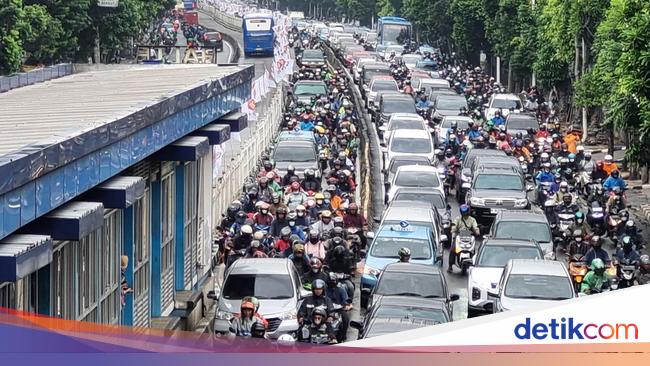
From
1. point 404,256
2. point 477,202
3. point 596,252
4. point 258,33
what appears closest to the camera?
point 404,256

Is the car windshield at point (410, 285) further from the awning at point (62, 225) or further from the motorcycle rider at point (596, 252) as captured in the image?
the awning at point (62, 225)

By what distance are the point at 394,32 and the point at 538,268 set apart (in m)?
80.8

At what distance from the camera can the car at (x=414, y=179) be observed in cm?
3606

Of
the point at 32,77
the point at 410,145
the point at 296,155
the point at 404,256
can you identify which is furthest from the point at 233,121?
the point at 410,145

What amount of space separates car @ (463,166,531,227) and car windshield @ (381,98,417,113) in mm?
18365

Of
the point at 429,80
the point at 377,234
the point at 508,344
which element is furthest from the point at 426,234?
the point at 429,80

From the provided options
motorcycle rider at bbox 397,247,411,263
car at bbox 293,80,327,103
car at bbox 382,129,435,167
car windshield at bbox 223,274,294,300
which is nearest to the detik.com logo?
car windshield at bbox 223,274,294,300

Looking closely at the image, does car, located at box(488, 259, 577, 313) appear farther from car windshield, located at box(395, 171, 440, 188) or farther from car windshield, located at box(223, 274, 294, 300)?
car windshield, located at box(395, 171, 440, 188)

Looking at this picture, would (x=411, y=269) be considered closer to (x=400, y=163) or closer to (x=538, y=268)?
(x=538, y=268)

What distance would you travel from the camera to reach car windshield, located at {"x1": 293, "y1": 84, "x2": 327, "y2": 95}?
60938 mm

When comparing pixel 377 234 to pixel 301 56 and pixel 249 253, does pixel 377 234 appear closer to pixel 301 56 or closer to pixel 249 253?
pixel 249 253

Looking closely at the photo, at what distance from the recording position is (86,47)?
61.5 metres

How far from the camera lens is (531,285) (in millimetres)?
22641

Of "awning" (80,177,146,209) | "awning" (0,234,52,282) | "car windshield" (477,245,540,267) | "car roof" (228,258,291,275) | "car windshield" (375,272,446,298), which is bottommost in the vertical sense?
"car windshield" (477,245,540,267)
